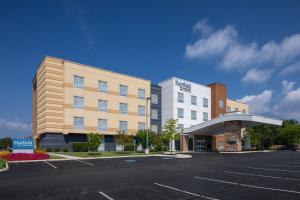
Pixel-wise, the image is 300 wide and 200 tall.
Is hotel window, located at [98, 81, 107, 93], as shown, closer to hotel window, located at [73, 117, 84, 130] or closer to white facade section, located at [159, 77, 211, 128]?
hotel window, located at [73, 117, 84, 130]

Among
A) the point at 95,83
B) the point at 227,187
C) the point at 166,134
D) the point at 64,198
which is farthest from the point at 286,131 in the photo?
the point at 64,198

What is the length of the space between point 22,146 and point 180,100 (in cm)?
3206

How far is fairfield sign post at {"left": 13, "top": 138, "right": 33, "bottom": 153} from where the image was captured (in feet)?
102

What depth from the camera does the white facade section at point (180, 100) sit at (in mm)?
54031

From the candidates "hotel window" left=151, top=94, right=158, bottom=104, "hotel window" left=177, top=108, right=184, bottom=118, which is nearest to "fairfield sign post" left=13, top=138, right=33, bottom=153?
"hotel window" left=151, top=94, right=158, bottom=104

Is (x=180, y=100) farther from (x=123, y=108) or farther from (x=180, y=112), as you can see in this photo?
(x=123, y=108)

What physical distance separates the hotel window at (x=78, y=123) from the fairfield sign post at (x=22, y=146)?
11.2m

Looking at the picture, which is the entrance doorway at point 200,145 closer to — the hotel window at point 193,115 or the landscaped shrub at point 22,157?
the hotel window at point 193,115

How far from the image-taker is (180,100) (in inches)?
2175

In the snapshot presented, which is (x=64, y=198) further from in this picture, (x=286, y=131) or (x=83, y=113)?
(x=286, y=131)

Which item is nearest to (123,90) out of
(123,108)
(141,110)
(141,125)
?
(123,108)

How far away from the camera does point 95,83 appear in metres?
46.0

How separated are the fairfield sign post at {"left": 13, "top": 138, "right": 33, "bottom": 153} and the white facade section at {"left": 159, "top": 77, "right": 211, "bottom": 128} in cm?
2854

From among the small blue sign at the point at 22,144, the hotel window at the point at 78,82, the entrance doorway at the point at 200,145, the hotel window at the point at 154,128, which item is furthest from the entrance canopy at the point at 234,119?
the small blue sign at the point at 22,144
